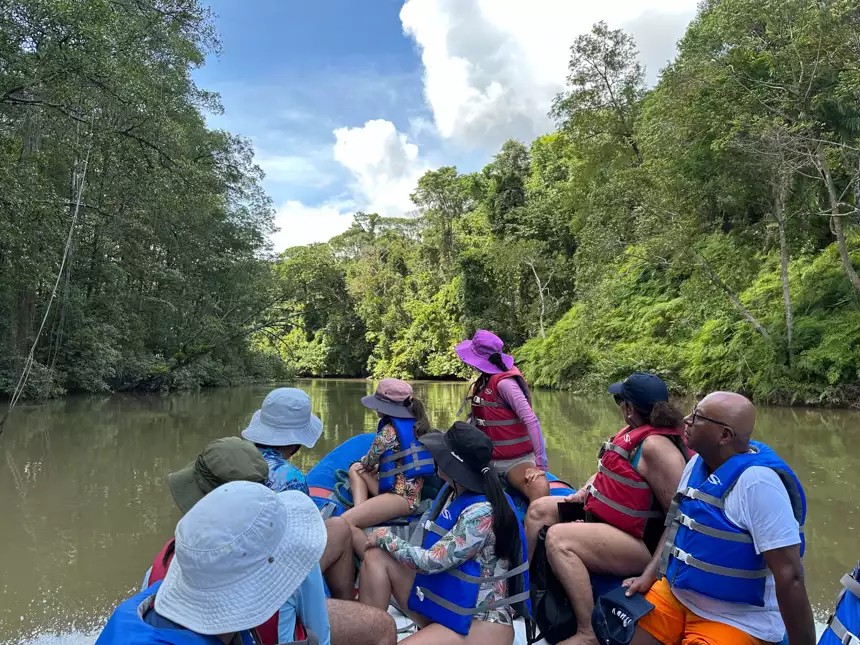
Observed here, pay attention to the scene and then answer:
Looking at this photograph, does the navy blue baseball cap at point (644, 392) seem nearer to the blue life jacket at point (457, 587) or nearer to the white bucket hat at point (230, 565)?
the blue life jacket at point (457, 587)

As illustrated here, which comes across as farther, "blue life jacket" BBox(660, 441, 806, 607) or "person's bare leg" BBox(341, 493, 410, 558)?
"person's bare leg" BBox(341, 493, 410, 558)

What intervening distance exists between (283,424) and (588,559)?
132 cm

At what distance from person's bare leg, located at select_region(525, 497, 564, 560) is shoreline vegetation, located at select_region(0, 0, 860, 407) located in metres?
8.58

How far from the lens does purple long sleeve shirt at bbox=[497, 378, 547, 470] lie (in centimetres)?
307

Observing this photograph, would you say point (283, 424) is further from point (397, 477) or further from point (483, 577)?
point (483, 577)

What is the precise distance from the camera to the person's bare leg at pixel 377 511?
2.62 meters

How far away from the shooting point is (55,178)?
12750 millimetres

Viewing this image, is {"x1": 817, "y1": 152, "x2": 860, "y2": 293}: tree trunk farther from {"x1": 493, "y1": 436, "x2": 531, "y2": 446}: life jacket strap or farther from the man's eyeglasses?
the man's eyeglasses

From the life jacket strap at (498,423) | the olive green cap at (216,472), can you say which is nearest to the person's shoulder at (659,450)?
the life jacket strap at (498,423)

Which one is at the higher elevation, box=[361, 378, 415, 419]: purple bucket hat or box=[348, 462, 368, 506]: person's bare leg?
box=[361, 378, 415, 419]: purple bucket hat

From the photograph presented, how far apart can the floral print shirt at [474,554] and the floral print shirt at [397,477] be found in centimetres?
75

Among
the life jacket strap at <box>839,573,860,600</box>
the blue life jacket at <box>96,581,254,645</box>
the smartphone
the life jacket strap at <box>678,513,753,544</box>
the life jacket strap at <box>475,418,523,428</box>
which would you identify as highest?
the blue life jacket at <box>96,581,254,645</box>

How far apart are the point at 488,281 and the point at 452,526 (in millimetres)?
26356

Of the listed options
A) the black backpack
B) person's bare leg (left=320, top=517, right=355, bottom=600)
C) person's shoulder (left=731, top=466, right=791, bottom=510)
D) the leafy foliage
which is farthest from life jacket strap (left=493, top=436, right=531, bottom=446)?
the leafy foliage
